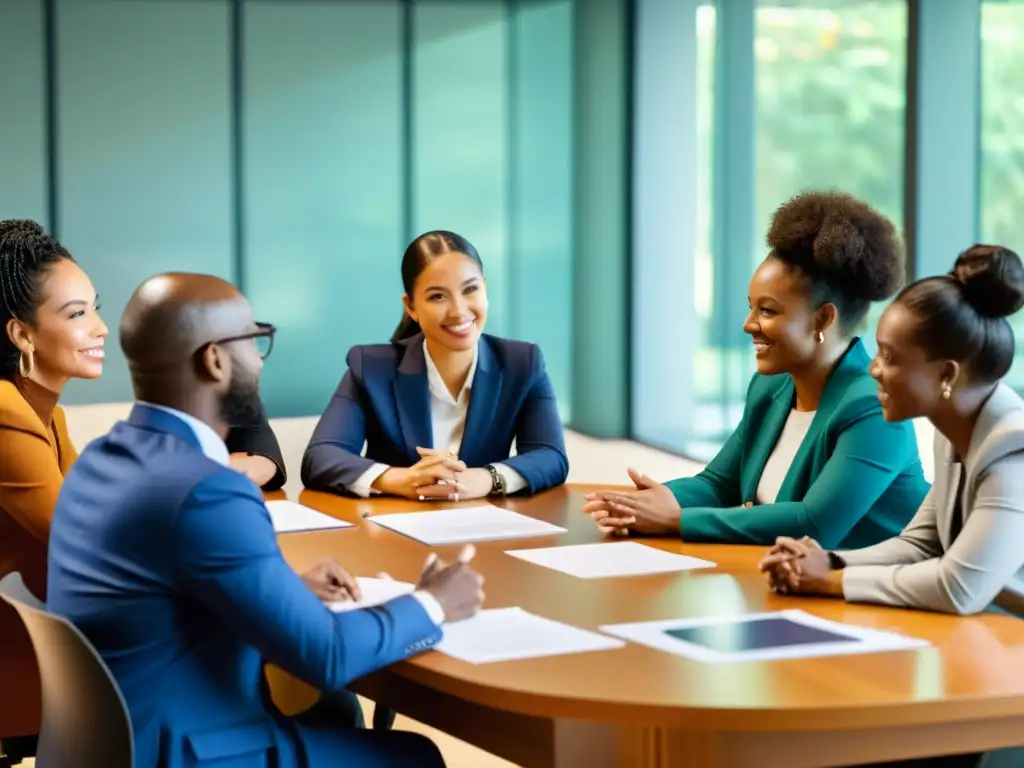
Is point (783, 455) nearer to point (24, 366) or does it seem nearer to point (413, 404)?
point (413, 404)

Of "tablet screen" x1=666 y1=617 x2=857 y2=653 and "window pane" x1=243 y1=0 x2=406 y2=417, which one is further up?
"window pane" x1=243 y1=0 x2=406 y2=417

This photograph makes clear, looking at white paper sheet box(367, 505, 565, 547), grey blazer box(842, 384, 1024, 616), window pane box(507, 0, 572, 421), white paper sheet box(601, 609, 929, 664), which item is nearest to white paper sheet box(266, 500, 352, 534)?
white paper sheet box(367, 505, 565, 547)

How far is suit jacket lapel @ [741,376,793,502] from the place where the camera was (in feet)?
11.0

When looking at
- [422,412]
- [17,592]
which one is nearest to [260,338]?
[17,592]

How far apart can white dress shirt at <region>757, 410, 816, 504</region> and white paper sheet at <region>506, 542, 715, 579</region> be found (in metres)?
0.39

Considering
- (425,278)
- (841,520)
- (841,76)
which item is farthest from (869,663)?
(841,76)

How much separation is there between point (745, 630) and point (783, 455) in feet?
3.38

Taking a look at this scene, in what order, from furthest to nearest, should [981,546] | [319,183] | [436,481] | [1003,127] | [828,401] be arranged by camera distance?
[319,183] → [1003,127] → [436,481] → [828,401] → [981,546]

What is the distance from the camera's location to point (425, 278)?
13.3 ft

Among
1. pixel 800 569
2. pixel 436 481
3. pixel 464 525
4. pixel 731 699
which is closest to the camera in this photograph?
pixel 731 699

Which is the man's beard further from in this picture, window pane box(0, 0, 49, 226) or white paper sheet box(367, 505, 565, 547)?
window pane box(0, 0, 49, 226)

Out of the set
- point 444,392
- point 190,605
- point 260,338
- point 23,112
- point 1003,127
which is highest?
point 23,112

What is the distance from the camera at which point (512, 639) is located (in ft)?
7.57

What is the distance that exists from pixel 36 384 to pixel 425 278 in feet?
3.78
